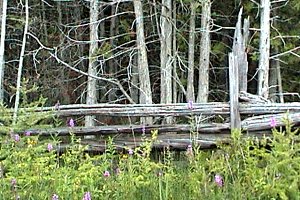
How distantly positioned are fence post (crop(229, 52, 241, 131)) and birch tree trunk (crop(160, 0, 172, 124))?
4661 mm

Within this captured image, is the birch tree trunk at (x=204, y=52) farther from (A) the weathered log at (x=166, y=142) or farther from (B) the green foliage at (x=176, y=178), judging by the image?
(B) the green foliage at (x=176, y=178)

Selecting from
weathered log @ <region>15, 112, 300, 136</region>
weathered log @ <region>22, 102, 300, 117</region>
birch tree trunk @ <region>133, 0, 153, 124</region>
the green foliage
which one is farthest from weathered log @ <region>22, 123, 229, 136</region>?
birch tree trunk @ <region>133, 0, 153, 124</region>

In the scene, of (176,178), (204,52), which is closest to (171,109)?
(176,178)

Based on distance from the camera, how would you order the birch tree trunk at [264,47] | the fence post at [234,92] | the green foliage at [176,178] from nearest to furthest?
the green foliage at [176,178] → the fence post at [234,92] → the birch tree trunk at [264,47]

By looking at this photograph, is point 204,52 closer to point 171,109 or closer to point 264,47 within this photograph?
point 264,47

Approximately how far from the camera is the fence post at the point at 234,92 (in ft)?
17.5

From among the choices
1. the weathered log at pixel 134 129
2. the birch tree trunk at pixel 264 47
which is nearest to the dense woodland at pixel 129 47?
the birch tree trunk at pixel 264 47

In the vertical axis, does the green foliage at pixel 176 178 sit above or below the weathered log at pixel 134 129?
below

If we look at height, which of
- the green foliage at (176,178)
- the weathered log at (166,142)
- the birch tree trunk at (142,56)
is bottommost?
the green foliage at (176,178)

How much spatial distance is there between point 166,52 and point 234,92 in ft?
16.4

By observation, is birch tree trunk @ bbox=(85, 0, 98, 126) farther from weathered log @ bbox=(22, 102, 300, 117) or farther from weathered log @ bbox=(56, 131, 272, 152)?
weathered log @ bbox=(56, 131, 272, 152)

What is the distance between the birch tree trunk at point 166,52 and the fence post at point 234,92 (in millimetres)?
4661

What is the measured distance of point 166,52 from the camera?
10344 mm

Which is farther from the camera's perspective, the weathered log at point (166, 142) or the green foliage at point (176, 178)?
the weathered log at point (166, 142)
